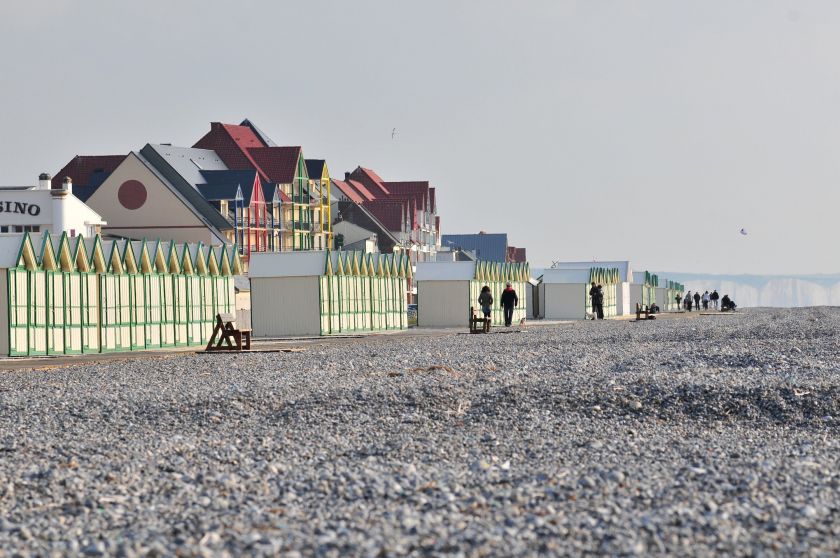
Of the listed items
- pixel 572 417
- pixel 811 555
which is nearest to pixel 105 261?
pixel 572 417

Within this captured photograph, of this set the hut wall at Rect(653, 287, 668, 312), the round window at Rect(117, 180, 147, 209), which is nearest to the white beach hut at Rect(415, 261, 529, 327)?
the round window at Rect(117, 180, 147, 209)

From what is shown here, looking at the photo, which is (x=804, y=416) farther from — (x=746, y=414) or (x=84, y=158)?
(x=84, y=158)

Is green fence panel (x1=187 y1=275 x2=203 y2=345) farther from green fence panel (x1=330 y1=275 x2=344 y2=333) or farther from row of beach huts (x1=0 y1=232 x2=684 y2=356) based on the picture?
green fence panel (x1=330 y1=275 x2=344 y2=333)

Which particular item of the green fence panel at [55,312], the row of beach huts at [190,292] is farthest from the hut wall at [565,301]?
the green fence panel at [55,312]

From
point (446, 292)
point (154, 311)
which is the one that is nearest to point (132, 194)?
point (446, 292)

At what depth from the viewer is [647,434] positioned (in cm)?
1299

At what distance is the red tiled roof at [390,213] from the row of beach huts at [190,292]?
39.3 m

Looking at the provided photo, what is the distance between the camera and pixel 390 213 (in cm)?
9894

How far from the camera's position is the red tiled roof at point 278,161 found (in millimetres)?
75812

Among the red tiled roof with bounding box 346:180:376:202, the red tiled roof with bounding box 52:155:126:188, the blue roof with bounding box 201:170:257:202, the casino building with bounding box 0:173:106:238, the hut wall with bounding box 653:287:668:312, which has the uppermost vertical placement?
the red tiled roof with bounding box 346:180:376:202

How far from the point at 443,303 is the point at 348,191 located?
49.9 metres

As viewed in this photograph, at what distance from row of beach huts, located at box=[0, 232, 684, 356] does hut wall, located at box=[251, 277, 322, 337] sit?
0.10ft

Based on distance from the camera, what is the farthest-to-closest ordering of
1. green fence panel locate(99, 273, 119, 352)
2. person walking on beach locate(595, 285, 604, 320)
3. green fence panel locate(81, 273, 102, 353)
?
person walking on beach locate(595, 285, 604, 320) < green fence panel locate(99, 273, 119, 352) < green fence panel locate(81, 273, 102, 353)

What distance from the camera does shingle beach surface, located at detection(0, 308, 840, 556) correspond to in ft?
25.0
